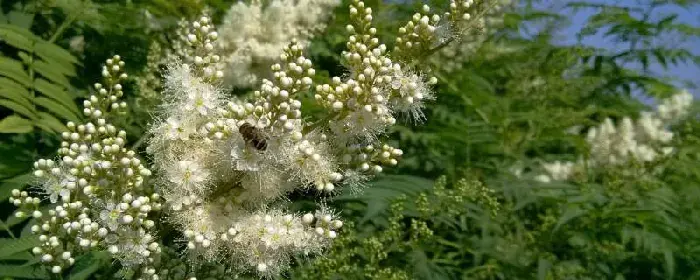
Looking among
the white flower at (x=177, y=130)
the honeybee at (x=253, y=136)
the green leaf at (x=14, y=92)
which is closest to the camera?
the honeybee at (x=253, y=136)

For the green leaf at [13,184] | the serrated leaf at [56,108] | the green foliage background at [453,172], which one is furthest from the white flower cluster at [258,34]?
→ the green leaf at [13,184]

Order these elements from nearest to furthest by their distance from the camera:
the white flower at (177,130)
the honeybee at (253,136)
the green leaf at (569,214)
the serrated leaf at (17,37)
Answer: the honeybee at (253,136) < the white flower at (177,130) < the serrated leaf at (17,37) < the green leaf at (569,214)

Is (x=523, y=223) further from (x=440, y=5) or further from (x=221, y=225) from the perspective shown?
(x=221, y=225)

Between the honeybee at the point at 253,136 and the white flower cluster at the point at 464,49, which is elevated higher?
the white flower cluster at the point at 464,49

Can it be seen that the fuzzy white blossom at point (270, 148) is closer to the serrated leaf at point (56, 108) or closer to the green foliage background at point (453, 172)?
the green foliage background at point (453, 172)

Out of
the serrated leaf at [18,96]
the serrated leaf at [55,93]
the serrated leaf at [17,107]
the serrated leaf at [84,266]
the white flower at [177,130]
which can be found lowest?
the serrated leaf at [84,266]

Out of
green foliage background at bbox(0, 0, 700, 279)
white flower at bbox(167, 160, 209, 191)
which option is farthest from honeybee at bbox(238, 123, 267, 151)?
green foliage background at bbox(0, 0, 700, 279)

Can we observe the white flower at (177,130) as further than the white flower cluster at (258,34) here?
No
